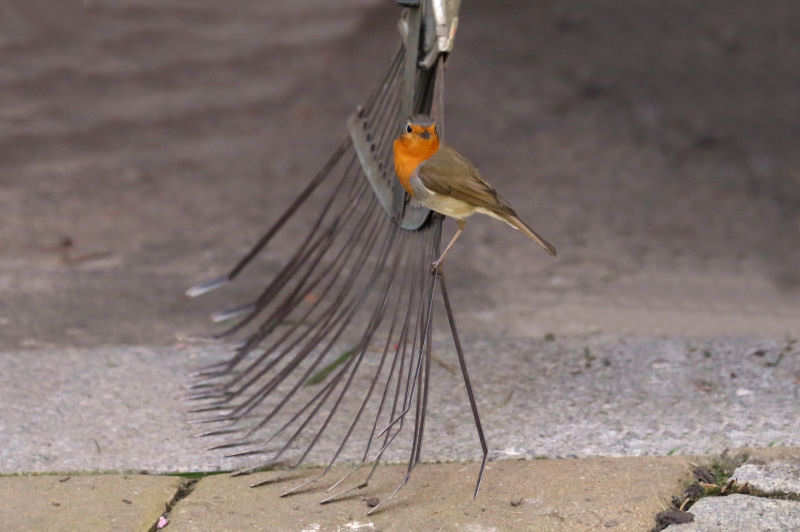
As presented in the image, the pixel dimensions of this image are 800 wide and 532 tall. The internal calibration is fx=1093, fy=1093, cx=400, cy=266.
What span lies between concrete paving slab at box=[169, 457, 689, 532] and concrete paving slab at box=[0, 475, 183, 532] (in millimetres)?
46

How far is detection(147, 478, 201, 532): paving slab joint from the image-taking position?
4.55ft

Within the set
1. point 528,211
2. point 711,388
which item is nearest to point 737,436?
point 711,388

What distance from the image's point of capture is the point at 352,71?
3.85m

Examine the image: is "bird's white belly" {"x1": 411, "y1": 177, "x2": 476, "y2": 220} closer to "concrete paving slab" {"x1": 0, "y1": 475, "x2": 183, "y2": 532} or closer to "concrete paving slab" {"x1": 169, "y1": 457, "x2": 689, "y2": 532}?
"concrete paving slab" {"x1": 169, "y1": 457, "x2": 689, "y2": 532}

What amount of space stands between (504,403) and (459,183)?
517 mm

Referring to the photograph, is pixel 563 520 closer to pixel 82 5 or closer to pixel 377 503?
pixel 377 503

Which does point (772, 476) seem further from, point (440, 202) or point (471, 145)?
point (471, 145)

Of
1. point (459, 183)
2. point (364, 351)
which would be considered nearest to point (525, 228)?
point (459, 183)

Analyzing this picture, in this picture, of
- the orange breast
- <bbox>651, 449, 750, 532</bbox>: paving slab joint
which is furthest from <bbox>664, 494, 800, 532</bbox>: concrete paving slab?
the orange breast

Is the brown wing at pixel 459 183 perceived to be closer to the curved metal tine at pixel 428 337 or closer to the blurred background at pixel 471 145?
the curved metal tine at pixel 428 337

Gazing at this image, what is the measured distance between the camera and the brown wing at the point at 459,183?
4.57 ft

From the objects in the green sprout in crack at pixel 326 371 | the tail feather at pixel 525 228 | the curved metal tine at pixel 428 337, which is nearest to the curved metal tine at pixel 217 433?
the green sprout in crack at pixel 326 371

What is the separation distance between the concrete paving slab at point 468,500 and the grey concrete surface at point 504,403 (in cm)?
5

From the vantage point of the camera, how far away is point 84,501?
144 centimetres
